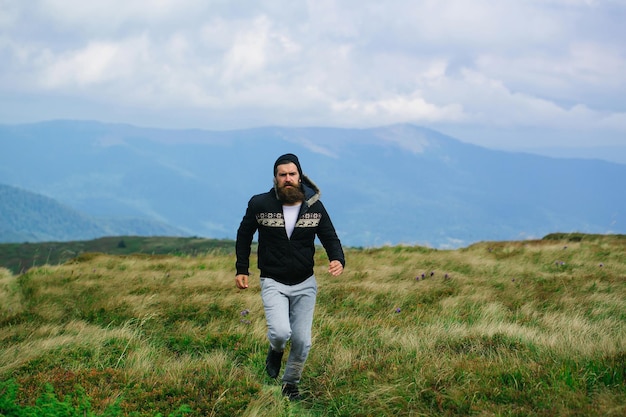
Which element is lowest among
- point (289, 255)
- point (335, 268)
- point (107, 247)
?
point (107, 247)

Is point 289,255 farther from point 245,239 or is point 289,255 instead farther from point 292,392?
point 292,392

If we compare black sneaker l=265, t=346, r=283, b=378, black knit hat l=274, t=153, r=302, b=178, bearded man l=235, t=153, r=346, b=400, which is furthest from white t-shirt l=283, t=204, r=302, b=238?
black sneaker l=265, t=346, r=283, b=378

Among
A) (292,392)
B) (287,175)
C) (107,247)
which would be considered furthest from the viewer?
(107,247)

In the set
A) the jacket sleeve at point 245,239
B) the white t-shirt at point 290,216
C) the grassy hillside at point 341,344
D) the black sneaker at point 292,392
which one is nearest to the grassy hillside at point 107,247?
the grassy hillside at point 341,344

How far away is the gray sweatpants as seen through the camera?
18.2ft

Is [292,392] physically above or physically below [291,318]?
below

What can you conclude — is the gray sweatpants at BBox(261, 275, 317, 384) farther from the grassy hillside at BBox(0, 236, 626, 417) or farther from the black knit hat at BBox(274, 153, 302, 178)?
the black knit hat at BBox(274, 153, 302, 178)

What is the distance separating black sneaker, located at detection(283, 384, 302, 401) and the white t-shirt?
5.13 feet

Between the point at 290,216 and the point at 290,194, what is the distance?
0.80 ft

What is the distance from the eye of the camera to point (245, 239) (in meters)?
6.11

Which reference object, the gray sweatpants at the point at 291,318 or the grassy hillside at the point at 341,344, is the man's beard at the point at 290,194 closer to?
the gray sweatpants at the point at 291,318

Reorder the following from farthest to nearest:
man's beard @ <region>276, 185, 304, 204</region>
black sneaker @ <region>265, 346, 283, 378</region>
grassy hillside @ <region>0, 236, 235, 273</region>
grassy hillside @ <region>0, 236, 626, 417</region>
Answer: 1. grassy hillside @ <region>0, 236, 235, 273</region>
2. black sneaker @ <region>265, 346, 283, 378</region>
3. man's beard @ <region>276, 185, 304, 204</region>
4. grassy hillside @ <region>0, 236, 626, 417</region>

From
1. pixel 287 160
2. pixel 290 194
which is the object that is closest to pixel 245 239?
pixel 290 194

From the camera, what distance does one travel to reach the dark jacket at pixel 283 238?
19.0ft
